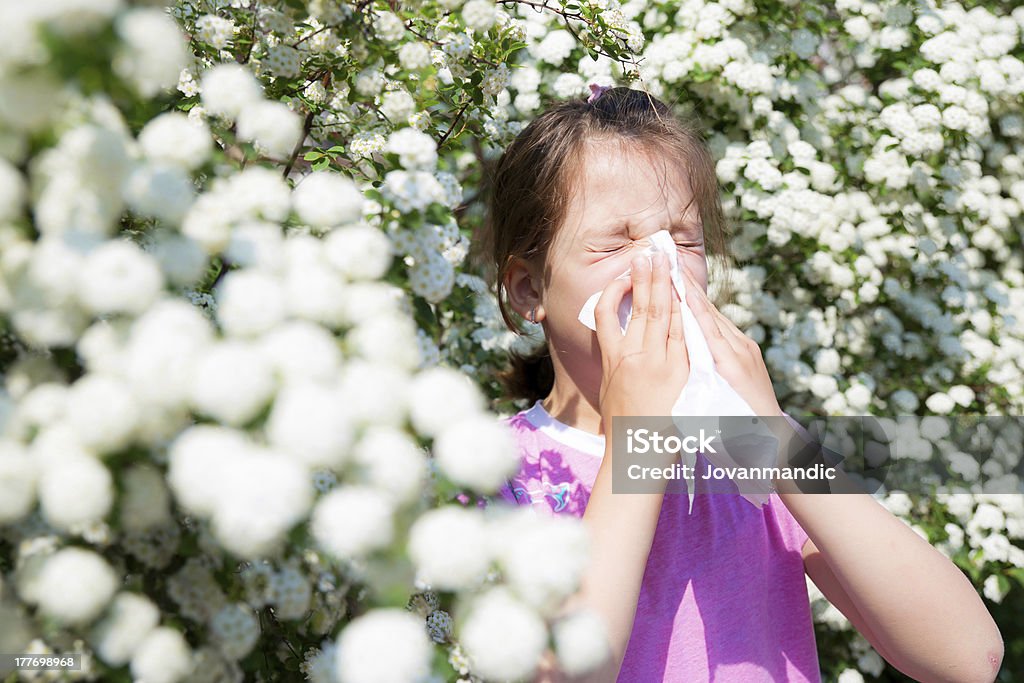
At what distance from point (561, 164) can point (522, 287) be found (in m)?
0.30

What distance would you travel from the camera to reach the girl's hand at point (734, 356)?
4.97 feet

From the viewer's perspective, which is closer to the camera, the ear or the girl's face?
the girl's face

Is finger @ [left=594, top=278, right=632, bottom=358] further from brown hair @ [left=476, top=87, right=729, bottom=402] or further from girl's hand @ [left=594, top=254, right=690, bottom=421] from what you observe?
brown hair @ [left=476, top=87, right=729, bottom=402]

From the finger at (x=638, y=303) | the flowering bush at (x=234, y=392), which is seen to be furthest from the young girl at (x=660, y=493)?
the flowering bush at (x=234, y=392)

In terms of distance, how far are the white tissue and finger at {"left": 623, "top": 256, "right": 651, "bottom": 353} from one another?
0.10 ft

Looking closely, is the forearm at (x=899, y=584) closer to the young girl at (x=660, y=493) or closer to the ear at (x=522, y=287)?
the young girl at (x=660, y=493)

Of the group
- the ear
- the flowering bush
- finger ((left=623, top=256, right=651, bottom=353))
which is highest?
the flowering bush

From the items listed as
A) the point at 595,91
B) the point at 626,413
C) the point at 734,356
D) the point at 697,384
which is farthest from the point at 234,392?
the point at 595,91

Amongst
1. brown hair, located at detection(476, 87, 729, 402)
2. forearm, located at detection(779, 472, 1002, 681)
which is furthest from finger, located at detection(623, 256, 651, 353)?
forearm, located at detection(779, 472, 1002, 681)

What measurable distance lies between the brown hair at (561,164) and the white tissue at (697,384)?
0.24 metres

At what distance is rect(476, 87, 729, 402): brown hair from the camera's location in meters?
1.83

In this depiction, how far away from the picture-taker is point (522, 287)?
195cm

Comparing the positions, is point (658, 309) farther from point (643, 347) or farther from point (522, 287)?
point (522, 287)

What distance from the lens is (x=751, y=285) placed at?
109 inches
